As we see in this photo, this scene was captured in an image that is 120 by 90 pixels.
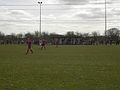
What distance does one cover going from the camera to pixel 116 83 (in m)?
12.0

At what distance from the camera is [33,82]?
1214 cm

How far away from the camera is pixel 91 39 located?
12606 centimetres

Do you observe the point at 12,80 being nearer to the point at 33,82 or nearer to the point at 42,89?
the point at 33,82

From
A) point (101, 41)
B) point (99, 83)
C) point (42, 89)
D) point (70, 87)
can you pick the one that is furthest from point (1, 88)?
point (101, 41)

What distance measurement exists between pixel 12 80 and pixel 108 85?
3.88 m

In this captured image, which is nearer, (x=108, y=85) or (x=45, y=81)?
(x=108, y=85)

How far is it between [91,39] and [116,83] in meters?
115

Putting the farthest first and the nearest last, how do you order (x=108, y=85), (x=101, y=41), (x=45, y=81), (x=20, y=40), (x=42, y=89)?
(x=20, y=40), (x=101, y=41), (x=45, y=81), (x=108, y=85), (x=42, y=89)

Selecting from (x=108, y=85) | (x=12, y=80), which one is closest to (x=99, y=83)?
(x=108, y=85)

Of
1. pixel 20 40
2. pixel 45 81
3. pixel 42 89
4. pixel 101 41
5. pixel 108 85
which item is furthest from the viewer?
pixel 20 40

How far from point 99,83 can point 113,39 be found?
11404cm

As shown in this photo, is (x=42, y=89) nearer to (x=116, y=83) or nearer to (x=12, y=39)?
(x=116, y=83)

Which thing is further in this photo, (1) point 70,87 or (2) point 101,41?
(2) point 101,41

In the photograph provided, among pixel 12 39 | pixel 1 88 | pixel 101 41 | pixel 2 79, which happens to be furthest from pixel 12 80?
pixel 12 39
